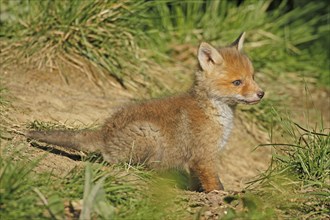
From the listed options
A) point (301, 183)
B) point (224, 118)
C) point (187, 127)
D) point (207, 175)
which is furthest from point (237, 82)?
point (301, 183)

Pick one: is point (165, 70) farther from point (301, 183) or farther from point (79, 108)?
point (301, 183)

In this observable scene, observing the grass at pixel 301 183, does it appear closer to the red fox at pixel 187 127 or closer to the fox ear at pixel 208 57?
the red fox at pixel 187 127

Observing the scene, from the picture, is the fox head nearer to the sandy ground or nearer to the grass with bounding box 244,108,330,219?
the grass with bounding box 244,108,330,219

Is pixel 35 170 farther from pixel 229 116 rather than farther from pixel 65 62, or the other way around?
pixel 65 62

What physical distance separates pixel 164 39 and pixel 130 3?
1.15 meters

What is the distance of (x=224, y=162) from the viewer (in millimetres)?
7902

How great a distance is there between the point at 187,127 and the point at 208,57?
788 mm

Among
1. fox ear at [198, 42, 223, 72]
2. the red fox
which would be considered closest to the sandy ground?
the red fox

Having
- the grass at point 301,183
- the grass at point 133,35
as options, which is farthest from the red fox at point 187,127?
the grass at point 133,35

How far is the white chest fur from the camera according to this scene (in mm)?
6266

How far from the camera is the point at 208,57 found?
21.2ft

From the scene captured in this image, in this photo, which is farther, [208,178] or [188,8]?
[188,8]

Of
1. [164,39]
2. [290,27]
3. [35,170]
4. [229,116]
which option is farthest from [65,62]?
[290,27]

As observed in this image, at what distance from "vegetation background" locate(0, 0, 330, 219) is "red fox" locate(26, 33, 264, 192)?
0.31 m
